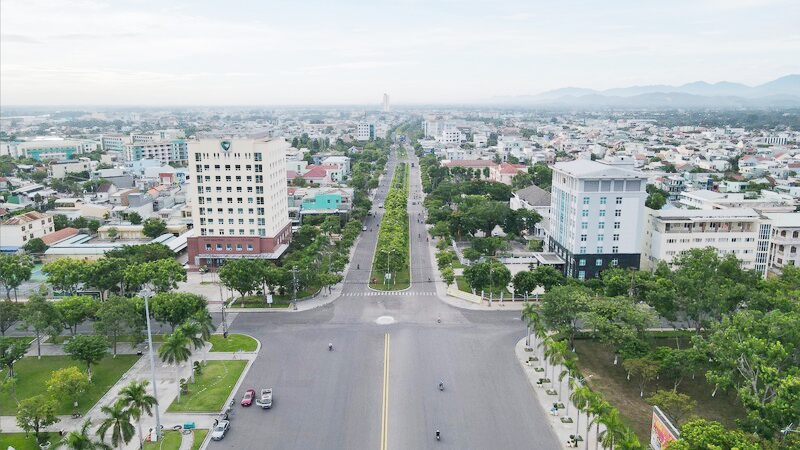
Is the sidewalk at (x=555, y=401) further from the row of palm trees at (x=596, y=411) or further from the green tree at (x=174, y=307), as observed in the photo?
the green tree at (x=174, y=307)

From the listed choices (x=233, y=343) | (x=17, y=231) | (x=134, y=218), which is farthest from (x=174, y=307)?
(x=134, y=218)

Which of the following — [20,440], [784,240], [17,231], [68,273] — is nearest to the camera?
[20,440]

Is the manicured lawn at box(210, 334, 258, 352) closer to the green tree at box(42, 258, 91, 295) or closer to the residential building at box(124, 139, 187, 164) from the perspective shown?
the green tree at box(42, 258, 91, 295)

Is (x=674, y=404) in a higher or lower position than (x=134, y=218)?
lower

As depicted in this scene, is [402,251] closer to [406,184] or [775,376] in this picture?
[775,376]

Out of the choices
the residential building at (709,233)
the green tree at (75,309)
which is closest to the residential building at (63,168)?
the green tree at (75,309)

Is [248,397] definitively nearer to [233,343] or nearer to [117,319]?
[233,343]
